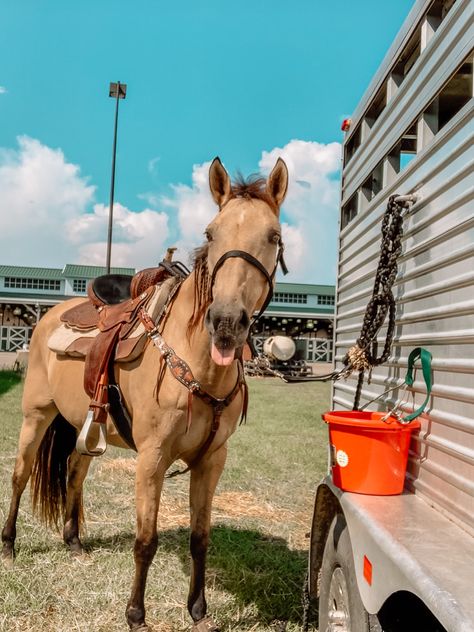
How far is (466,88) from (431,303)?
0.93 meters

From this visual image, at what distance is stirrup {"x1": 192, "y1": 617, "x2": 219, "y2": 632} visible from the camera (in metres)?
2.94

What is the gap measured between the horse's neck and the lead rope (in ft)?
2.05

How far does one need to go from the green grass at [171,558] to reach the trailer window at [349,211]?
2477 mm

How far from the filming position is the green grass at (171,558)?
3148 millimetres

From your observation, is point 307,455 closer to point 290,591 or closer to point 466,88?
point 290,591

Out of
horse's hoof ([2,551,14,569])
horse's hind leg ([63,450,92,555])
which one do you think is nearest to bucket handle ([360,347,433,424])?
horse's hind leg ([63,450,92,555])

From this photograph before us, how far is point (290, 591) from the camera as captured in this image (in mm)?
3496

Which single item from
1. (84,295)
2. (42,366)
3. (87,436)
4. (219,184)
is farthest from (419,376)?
(84,295)

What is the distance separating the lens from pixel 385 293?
2.62 metres

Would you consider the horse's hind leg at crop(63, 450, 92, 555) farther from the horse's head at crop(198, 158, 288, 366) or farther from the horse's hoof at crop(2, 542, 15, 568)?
the horse's head at crop(198, 158, 288, 366)

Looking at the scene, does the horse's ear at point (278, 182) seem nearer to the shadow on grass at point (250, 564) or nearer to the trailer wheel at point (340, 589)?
the trailer wheel at point (340, 589)

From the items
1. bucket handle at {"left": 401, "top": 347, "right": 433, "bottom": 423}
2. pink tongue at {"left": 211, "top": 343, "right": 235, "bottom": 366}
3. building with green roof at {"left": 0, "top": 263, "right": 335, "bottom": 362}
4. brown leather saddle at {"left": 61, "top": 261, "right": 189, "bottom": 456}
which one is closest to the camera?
bucket handle at {"left": 401, "top": 347, "right": 433, "bottom": 423}

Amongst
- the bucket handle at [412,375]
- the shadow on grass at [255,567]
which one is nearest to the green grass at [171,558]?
the shadow on grass at [255,567]

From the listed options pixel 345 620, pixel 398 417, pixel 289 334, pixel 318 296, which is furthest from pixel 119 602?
pixel 318 296
